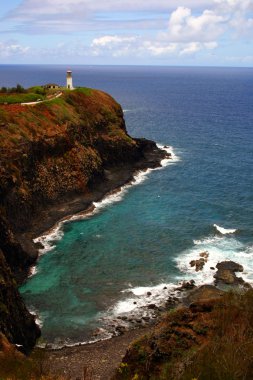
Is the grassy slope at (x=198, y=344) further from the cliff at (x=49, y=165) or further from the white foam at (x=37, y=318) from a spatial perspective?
the white foam at (x=37, y=318)

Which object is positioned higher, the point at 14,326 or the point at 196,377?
the point at 196,377

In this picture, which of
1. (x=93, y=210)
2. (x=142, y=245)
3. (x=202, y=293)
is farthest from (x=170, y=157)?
(x=202, y=293)

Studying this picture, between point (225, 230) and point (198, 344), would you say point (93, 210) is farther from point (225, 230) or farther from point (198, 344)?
point (198, 344)

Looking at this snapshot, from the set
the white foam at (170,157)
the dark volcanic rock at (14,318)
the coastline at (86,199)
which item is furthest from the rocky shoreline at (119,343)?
the white foam at (170,157)

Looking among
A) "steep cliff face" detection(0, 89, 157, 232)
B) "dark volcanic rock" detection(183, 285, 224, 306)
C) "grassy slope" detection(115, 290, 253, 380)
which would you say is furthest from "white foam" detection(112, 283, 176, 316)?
"steep cliff face" detection(0, 89, 157, 232)

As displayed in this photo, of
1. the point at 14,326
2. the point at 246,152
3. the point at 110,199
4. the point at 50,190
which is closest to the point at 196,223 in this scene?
the point at 110,199

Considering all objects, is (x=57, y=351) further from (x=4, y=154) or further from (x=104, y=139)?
(x=104, y=139)
